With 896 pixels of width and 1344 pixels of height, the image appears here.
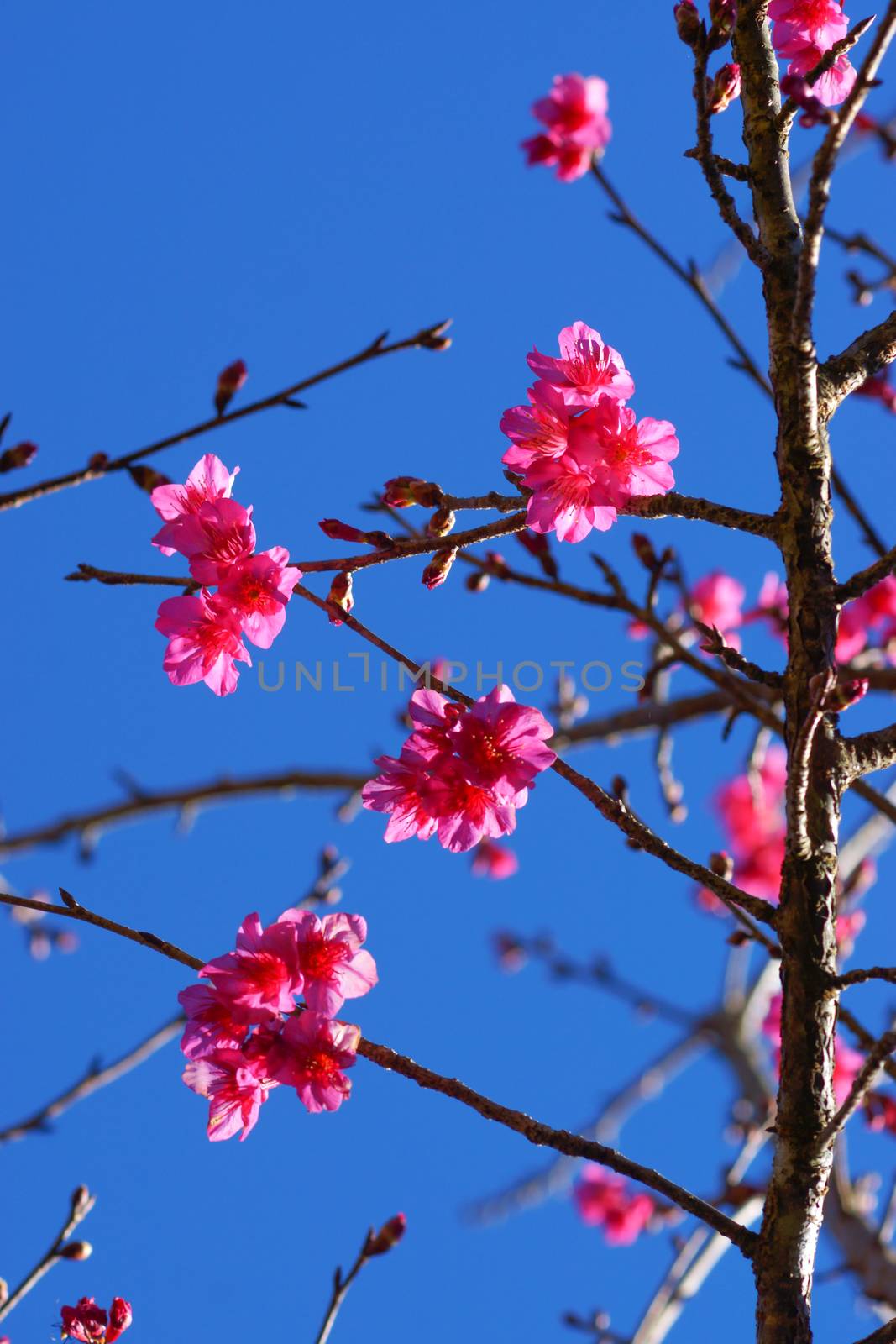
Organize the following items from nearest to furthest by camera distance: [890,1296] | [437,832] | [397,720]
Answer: [437,832] → [890,1296] → [397,720]

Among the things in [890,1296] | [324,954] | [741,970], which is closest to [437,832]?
[324,954]

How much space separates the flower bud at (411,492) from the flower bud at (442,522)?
0.05 ft

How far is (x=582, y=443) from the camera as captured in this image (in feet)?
6.05

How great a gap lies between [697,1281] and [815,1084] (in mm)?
1940

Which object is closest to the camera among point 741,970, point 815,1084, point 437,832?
point 815,1084

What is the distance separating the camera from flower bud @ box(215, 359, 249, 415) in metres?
2.34

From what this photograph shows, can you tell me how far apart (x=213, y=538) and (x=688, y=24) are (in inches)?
43.6

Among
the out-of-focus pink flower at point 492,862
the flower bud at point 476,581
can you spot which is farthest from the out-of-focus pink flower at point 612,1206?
the flower bud at point 476,581

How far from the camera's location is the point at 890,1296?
357 centimetres

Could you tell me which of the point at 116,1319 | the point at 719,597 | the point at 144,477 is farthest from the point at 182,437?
the point at 719,597

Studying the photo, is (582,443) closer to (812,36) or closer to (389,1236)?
(812,36)

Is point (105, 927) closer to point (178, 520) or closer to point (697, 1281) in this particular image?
point (178, 520)

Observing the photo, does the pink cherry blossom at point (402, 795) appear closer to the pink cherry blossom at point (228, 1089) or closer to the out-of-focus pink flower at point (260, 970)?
the out-of-focus pink flower at point (260, 970)

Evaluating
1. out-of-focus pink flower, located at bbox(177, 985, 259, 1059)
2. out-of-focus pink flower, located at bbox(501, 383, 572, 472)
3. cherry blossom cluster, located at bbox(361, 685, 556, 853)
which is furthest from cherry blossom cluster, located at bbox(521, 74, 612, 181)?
out-of-focus pink flower, located at bbox(177, 985, 259, 1059)
